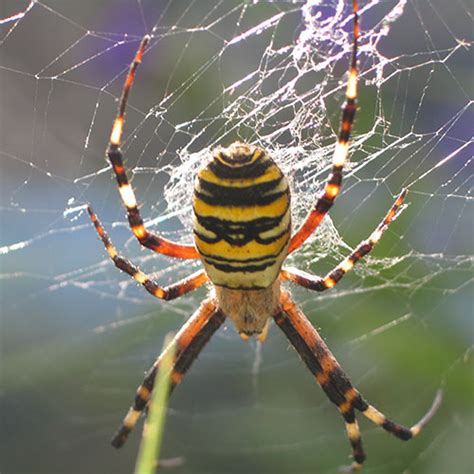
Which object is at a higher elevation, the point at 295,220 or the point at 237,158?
the point at 237,158

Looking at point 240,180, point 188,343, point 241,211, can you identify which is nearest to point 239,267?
point 241,211

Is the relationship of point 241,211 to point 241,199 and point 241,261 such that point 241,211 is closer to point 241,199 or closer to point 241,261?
point 241,199

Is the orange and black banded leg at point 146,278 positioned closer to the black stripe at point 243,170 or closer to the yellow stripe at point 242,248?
the yellow stripe at point 242,248

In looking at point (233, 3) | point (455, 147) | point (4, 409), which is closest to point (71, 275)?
point (4, 409)

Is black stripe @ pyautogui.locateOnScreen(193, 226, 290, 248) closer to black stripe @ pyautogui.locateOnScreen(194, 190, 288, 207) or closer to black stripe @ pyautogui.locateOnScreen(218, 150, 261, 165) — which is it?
black stripe @ pyautogui.locateOnScreen(194, 190, 288, 207)

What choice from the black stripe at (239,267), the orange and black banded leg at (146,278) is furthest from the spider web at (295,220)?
the black stripe at (239,267)

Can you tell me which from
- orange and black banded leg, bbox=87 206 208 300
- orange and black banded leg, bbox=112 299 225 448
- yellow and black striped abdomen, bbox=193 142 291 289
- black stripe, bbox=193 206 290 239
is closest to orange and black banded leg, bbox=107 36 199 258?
orange and black banded leg, bbox=87 206 208 300
